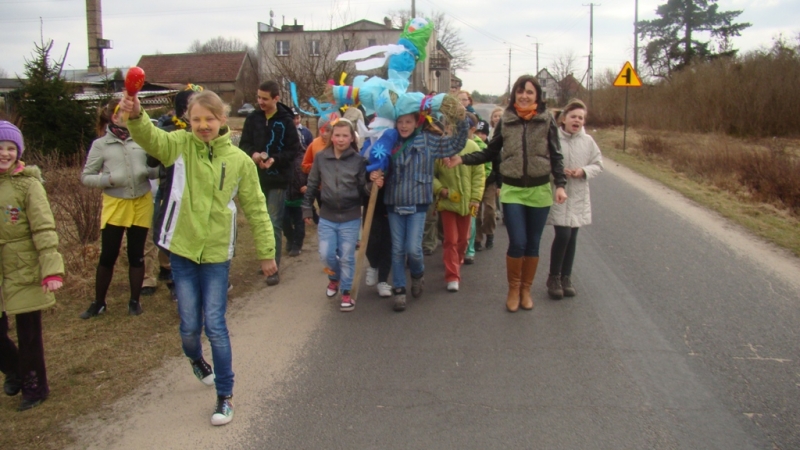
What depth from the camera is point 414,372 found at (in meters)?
4.35

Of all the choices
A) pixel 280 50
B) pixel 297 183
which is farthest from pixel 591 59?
pixel 297 183

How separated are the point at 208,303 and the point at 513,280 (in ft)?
9.50

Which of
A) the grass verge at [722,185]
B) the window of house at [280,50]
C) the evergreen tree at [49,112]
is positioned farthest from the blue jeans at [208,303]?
the window of house at [280,50]

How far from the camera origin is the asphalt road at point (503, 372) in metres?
3.53

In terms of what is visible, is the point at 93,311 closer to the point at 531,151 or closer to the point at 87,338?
the point at 87,338

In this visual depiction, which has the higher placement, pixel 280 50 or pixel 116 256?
pixel 280 50

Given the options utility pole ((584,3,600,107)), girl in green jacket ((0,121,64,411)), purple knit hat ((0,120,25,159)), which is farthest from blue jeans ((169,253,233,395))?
utility pole ((584,3,600,107))

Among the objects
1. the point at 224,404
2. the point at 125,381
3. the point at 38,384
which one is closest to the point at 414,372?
the point at 224,404

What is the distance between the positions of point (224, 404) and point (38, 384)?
115cm

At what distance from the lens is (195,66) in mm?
62125

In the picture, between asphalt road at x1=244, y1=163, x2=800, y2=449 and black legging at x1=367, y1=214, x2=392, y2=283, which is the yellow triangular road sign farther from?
black legging at x1=367, y1=214, x2=392, y2=283

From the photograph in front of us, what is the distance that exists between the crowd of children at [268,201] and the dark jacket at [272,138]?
1 cm

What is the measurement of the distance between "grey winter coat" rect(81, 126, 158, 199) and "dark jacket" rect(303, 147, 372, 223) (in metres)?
1.44

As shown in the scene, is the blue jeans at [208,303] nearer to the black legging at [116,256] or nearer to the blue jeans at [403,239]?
the black legging at [116,256]
